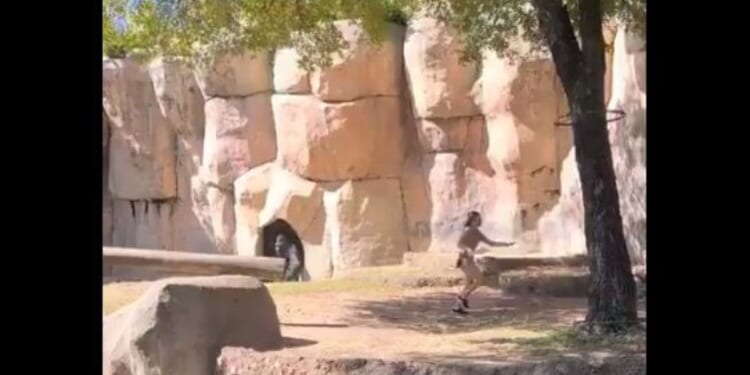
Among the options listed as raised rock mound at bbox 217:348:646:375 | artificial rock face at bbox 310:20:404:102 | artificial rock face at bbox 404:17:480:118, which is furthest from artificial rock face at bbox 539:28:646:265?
raised rock mound at bbox 217:348:646:375

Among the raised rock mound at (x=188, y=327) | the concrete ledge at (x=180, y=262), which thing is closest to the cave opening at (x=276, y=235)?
the concrete ledge at (x=180, y=262)

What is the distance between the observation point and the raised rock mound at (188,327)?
284 inches

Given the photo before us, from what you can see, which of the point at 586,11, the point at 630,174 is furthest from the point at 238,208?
the point at 586,11

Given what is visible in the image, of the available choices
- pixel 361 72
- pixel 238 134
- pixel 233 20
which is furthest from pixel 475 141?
pixel 233 20

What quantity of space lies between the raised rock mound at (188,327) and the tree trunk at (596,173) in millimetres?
2567

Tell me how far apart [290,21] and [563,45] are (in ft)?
12.1

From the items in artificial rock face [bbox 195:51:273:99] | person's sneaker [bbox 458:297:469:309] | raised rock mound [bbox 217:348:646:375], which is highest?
artificial rock face [bbox 195:51:273:99]

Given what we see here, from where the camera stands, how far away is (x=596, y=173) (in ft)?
25.1

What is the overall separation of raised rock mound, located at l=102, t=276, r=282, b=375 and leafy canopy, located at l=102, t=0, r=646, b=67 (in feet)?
11.7

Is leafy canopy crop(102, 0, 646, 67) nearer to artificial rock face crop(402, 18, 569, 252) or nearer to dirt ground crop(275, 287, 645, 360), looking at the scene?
dirt ground crop(275, 287, 645, 360)

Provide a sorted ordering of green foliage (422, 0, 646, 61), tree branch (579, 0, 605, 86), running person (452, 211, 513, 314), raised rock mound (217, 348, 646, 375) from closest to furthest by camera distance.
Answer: raised rock mound (217, 348, 646, 375), tree branch (579, 0, 605, 86), running person (452, 211, 513, 314), green foliage (422, 0, 646, 61)

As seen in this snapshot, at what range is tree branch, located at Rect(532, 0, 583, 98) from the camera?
7.79m
